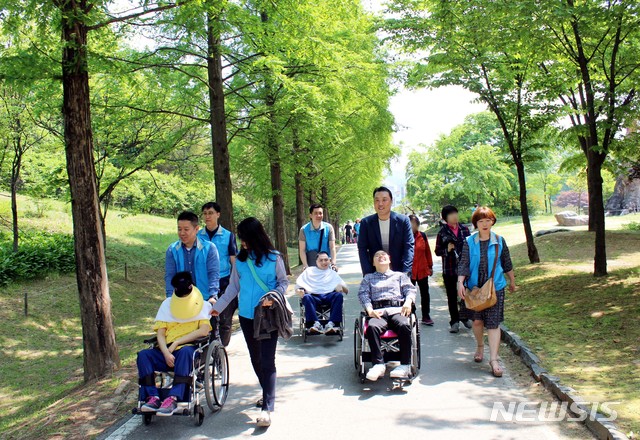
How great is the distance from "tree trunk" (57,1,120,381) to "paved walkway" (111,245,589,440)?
1.75 m

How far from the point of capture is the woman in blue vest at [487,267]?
6391mm

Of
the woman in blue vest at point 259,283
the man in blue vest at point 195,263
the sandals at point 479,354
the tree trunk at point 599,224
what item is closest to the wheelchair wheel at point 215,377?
the woman in blue vest at point 259,283

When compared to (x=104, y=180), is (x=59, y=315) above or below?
below

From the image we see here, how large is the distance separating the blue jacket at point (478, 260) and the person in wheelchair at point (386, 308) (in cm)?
75

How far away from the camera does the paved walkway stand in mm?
4672

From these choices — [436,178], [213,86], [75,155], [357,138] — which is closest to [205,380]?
[75,155]

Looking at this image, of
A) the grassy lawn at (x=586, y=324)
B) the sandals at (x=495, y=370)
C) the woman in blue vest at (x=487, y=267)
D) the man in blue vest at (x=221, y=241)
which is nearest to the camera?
the grassy lawn at (x=586, y=324)

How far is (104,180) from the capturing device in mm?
16641

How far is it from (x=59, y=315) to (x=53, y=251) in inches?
128

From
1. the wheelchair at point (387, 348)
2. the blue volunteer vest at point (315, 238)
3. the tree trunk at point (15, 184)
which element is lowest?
the wheelchair at point (387, 348)

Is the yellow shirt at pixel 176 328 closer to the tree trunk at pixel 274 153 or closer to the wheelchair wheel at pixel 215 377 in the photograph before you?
the wheelchair wheel at pixel 215 377

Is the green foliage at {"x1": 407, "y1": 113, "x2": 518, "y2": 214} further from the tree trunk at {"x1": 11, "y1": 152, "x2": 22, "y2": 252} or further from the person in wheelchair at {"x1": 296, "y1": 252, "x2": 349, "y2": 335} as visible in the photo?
the person in wheelchair at {"x1": 296, "y1": 252, "x2": 349, "y2": 335}

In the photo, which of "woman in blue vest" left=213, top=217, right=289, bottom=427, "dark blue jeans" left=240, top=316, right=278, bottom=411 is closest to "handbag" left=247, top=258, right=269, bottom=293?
"woman in blue vest" left=213, top=217, right=289, bottom=427

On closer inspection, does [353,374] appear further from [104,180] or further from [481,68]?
[104,180]
